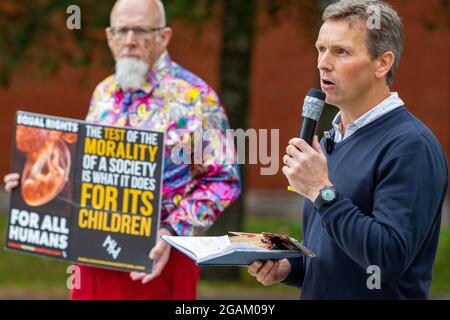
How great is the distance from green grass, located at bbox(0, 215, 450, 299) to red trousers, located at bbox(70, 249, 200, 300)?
5.09 metres

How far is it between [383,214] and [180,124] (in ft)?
6.70

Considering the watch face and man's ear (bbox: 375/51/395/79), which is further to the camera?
man's ear (bbox: 375/51/395/79)

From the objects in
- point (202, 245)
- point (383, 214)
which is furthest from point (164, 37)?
point (383, 214)

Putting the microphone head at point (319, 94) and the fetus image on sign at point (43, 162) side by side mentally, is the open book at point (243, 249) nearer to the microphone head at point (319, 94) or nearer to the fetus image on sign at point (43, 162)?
the microphone head at point (319, 94)

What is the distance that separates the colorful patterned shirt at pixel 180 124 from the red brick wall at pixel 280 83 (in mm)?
11125

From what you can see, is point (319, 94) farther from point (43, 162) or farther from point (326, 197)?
point (43, 162)

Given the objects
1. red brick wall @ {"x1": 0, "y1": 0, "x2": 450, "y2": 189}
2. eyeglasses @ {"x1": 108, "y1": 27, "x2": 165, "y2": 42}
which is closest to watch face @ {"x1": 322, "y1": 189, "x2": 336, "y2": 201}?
eyeglasses @ {"x1": 108, "y1": 27, "x2": 165, "y2": 42}

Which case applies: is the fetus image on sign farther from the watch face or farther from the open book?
the watch face

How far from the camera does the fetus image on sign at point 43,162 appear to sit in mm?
4754

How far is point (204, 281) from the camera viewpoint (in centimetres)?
1096

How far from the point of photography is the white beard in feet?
15.6

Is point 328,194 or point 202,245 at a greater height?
point 328,194

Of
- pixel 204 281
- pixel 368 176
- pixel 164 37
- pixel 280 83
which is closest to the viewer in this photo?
pixel 368 176
